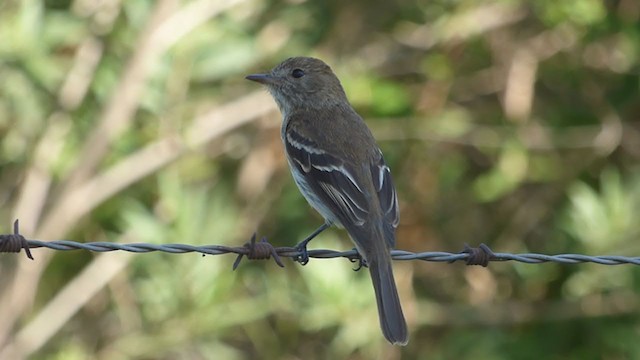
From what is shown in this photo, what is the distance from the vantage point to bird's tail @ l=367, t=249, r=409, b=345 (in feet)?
18.9

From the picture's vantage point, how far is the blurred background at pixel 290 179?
28.9ft

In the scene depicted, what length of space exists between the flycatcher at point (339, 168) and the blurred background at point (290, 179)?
4.30ft

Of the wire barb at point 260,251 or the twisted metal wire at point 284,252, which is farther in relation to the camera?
the wire barb at point 260,251

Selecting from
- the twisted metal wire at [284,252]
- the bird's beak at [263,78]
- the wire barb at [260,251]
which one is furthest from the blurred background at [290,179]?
the wire barb at [260,251]

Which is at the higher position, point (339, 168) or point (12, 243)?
point (339, 168)

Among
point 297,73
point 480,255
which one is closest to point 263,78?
point 297,73

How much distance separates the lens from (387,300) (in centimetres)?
592

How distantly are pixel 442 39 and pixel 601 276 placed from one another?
217cm

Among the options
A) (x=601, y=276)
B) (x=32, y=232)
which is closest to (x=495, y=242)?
(x=601, y=276)

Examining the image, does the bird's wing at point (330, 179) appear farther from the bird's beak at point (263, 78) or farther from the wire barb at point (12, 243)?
the wire barb at point (12, 243)

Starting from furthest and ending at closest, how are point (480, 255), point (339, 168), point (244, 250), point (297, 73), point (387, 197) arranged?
1. point (297, 73)
2. point (339, 168)
3. point (387, 197)
4. point (480, 255)
5. point (244, 250)

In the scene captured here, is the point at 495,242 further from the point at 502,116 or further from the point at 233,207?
the point at 233,207

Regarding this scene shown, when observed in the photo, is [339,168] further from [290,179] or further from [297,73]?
[290,179]

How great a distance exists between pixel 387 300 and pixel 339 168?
0.99 meters
